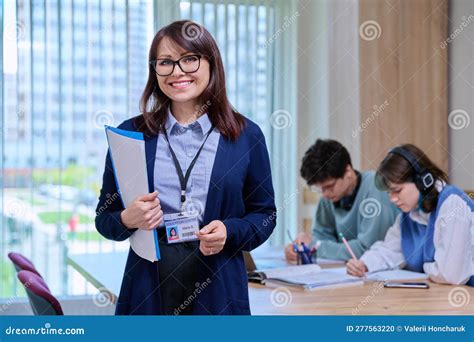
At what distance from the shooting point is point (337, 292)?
203cm

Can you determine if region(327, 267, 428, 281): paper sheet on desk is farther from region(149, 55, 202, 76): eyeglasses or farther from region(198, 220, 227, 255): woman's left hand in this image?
region(149, 55, 202, 76): eyeglasses

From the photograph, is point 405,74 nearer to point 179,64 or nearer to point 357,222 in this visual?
point 357,222

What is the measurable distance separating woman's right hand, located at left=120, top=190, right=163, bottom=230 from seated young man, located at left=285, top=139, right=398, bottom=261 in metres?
1.40

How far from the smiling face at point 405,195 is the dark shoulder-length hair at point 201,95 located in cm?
89

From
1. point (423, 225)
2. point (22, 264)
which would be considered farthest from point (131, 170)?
point (423, 225)

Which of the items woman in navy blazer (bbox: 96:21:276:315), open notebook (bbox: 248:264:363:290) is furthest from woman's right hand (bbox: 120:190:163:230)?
open notebook (bbox: 248:264:363:290)

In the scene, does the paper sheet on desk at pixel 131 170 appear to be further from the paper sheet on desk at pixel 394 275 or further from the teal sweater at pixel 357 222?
the teal sweater at pixel 357 222

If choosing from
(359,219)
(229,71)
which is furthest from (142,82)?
(359,219)

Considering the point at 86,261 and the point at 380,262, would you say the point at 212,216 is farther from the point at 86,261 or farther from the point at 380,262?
the point at 86,261

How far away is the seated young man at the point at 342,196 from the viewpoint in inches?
114

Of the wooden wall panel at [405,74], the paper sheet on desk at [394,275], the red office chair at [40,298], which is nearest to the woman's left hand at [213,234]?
the red office chair at [40,298]

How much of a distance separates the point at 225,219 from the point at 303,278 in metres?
0.70
